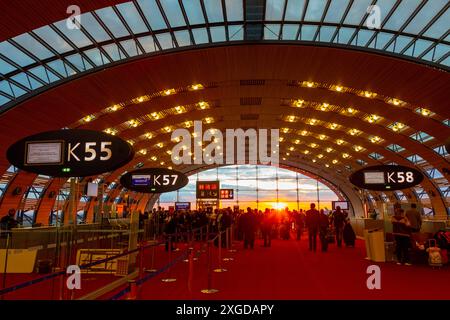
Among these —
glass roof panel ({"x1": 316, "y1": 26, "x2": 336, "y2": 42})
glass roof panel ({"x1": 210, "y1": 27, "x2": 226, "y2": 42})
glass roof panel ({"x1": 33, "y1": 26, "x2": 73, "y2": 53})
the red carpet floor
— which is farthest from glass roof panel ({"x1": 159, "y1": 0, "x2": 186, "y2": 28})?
the red carpet floor

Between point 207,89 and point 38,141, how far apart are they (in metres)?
18.7

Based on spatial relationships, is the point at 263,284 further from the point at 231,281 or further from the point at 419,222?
the point at 419,222

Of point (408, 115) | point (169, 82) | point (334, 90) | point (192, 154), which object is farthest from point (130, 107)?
point (192, 154)

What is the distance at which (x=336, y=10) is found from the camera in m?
17.6

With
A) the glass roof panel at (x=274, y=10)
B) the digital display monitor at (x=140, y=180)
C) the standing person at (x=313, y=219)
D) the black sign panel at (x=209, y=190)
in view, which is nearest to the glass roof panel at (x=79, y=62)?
the digital display monitor at (x=140, y=180)

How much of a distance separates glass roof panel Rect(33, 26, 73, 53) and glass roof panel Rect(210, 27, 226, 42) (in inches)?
280

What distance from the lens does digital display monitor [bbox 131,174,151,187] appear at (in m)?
14.3

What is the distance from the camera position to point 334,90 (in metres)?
24.7

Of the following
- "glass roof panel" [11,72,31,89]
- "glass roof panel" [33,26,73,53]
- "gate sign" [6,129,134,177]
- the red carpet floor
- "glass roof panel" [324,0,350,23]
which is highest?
"glass roof panel" [324,0,350,23]

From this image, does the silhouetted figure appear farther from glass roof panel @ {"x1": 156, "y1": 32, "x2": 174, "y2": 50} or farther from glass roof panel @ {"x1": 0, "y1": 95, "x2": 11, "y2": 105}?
glass roof panel @ {"x1": 0, "y1": 95, "x2": 11, "y2": 105}

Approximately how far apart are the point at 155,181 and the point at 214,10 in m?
8.92

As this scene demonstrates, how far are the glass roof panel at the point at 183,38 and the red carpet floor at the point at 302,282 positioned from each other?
11.7 meters

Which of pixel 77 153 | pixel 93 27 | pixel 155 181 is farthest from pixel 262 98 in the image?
pixel 77 153

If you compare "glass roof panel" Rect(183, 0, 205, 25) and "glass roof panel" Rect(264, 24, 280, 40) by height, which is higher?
"glass roof panel" Rect(183, 0, 205, 25)
